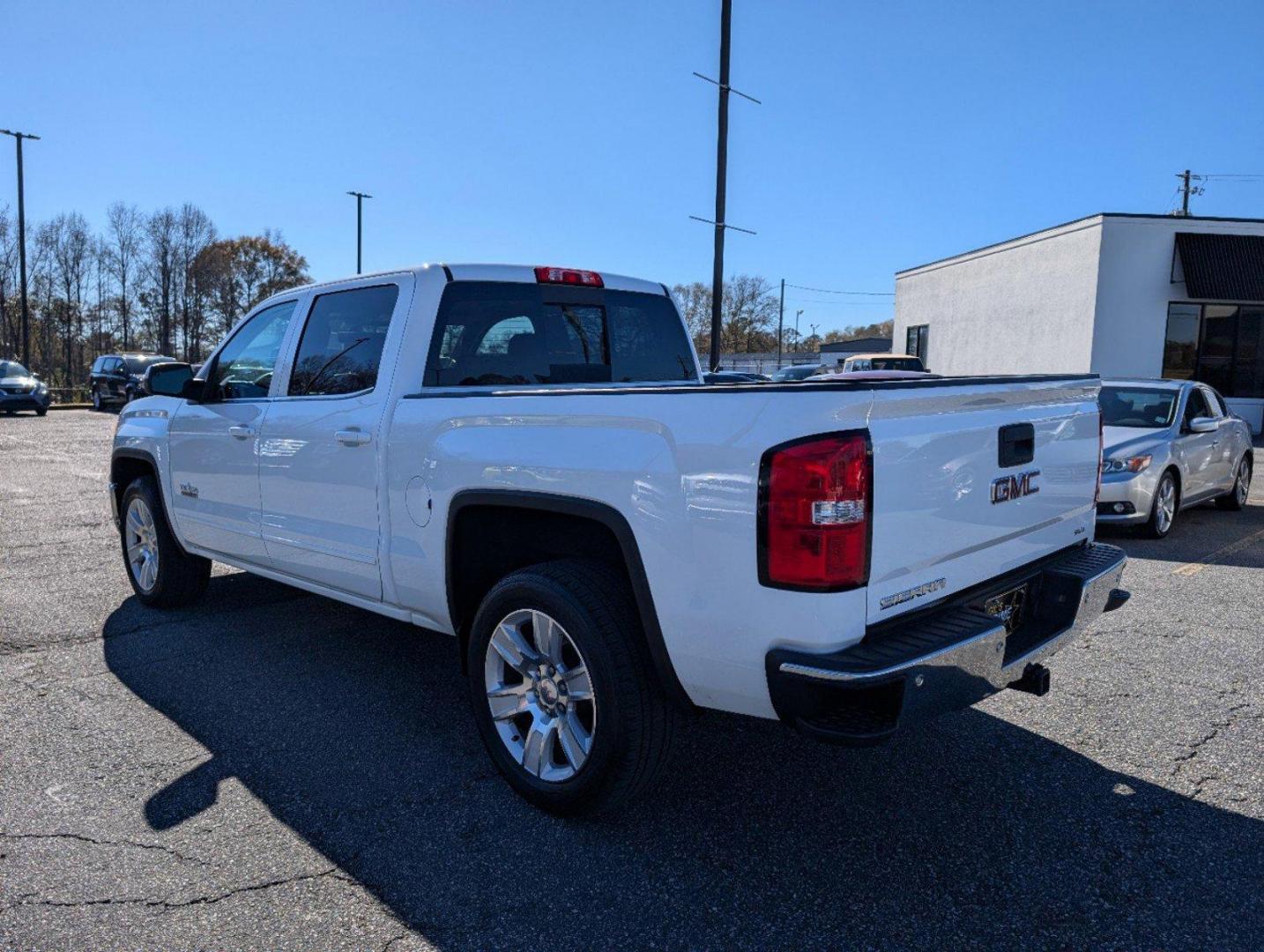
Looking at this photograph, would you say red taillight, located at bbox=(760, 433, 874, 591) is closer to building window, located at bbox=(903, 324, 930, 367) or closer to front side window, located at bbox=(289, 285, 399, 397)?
front side window, located at bbox=(289, 285, 399, 397)

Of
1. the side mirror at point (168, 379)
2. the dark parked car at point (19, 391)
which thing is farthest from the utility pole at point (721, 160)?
the dark parked car at point (19, 391)

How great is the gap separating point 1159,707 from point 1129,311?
21.0 m

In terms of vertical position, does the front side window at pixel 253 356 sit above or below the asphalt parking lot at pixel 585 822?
above

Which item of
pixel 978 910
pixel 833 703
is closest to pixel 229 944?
pixel 833 703

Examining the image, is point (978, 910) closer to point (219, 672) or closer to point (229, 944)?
point (229, 944)

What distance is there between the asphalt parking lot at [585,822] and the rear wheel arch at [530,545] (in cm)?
61

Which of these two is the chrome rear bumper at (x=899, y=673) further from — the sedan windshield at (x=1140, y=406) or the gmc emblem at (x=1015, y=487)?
the sedan windshield at (x=1140, y=406)

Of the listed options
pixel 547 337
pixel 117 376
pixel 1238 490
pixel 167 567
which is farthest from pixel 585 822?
pixel 117 376

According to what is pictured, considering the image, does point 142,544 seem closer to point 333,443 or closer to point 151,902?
point 333,443

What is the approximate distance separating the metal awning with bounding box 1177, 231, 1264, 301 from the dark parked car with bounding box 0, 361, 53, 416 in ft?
97.6

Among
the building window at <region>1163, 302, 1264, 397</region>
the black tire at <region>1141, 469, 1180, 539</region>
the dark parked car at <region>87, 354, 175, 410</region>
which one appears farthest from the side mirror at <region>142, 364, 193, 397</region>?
the dark parked car at <region>87, 354, 175, 410</region>

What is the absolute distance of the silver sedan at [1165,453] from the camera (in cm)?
823

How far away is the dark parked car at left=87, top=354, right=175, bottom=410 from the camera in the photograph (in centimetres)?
2928

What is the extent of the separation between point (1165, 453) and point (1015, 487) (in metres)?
6.30
